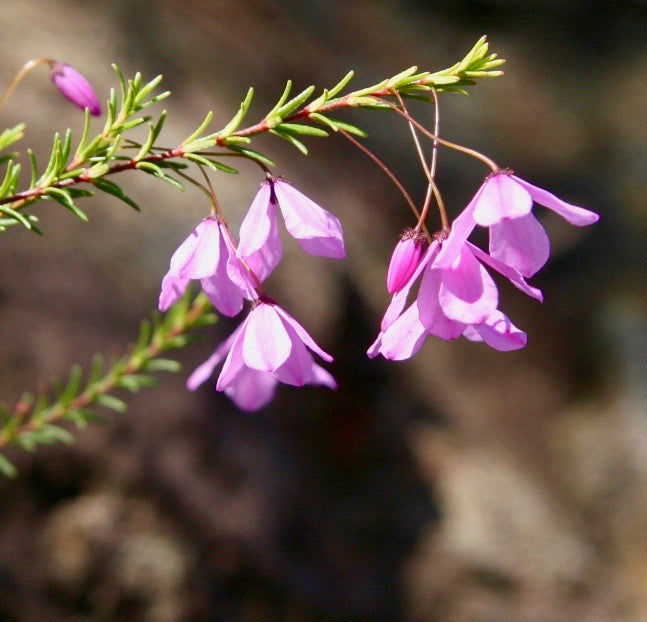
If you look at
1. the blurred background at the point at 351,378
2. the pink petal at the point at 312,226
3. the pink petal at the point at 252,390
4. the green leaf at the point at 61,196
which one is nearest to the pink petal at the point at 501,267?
the pink petal at the point at 312,226

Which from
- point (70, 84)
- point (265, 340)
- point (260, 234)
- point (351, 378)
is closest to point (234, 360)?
point (265, 340)

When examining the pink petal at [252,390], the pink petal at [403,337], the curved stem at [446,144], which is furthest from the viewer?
the pink petal at [252,390]

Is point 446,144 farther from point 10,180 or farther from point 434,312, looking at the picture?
point 10,180

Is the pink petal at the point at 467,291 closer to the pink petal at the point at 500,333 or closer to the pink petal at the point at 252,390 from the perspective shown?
the pink petal at the point at 500,333

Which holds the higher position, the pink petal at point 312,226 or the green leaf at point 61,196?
the pink petal at point 312,226

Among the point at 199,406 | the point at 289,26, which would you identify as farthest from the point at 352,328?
the point at 289,26

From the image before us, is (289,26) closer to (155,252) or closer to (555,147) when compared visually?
(555,147)

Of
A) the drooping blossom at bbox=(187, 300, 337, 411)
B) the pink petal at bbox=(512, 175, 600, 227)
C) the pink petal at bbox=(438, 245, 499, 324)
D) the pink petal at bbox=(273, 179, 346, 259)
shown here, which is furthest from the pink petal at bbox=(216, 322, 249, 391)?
the pink petal at bbox=(512, 175, 600, 227)
